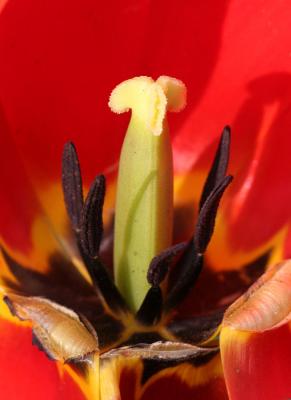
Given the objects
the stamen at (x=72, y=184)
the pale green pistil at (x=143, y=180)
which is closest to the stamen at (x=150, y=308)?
the pale green pistil at (x=143, y=180)

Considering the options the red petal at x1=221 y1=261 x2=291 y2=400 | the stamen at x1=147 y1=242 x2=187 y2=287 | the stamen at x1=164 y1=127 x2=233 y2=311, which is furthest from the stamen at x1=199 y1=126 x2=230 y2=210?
the red petal at x1=221 y1=261 x2=291 y2=400

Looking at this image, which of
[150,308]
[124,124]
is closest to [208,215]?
[150,308]

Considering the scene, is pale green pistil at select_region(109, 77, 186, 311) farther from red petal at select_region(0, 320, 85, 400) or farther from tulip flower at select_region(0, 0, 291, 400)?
red petal at select_region(0, 320, 85, 400)

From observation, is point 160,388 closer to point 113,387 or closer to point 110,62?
point 113,387

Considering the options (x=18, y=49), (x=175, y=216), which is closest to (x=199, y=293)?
(x=175, y=216)

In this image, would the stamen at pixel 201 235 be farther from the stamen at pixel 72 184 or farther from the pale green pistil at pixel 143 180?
the stamen at pixel 72 184

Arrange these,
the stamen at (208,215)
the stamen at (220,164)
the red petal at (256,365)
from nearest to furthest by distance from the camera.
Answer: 1. the red petal at (256,365)
2. the stamen at (208,215)
3. the stamen at (220,164)

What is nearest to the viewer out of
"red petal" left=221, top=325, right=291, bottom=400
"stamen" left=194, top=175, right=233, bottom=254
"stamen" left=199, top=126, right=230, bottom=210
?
"red petal" left=221, top=325, right=291, bottom=400
